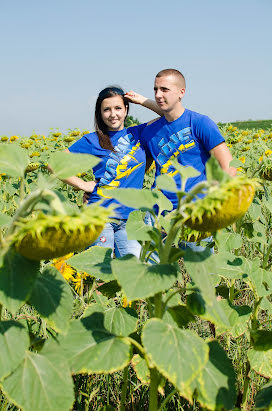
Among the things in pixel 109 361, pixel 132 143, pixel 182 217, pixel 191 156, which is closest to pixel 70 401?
pixel 109 361

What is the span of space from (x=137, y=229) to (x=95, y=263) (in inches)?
5.6

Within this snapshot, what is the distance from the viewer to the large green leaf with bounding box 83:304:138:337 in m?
0.99

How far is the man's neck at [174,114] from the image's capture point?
259cm

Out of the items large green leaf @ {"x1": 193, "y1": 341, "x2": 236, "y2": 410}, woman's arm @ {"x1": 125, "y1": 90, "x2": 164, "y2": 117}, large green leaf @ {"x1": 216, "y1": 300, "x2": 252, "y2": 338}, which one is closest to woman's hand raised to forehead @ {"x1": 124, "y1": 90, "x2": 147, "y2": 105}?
woman's arm @ {"x1": 125, "y1": 90, "x2": 164, "y2": 117}

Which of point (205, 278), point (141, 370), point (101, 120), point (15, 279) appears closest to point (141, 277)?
point (205, 278)

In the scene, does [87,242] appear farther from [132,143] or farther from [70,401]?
[132,143]

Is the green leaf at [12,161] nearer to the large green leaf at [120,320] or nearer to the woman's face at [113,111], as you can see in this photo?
the large green leaf at [120,320]

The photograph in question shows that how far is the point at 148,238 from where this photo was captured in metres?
0.89

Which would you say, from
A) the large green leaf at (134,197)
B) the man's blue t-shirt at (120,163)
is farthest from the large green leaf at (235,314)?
the man's blue t-shirt at (120,163)

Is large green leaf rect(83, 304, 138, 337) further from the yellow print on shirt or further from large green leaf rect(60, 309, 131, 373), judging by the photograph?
the yellow print on shirt

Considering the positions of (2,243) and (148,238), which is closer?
(2,243)

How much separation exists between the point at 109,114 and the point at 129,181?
42 centimetres

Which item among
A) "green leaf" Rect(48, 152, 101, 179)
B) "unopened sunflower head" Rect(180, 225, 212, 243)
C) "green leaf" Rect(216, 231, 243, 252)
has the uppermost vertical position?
"green leaf" Rect(48, 152, 101, 179)

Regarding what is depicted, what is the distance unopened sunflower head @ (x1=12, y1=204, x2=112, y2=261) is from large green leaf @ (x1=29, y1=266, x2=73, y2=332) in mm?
146
